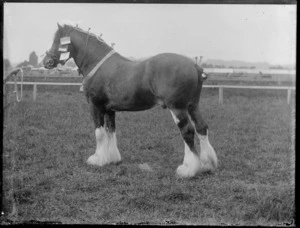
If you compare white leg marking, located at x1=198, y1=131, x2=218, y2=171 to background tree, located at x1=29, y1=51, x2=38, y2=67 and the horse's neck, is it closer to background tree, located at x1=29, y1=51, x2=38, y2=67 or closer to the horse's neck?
the horse's neck

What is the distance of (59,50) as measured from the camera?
11.1ft

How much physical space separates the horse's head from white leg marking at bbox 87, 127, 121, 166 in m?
0.78

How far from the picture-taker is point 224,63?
309 cm

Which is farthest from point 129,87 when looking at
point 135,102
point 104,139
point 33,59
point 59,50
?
point 33,59

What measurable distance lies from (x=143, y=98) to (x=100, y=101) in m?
0.44

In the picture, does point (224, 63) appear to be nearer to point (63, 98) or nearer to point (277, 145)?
point (277, 145)

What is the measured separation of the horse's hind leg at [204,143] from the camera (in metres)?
3.23

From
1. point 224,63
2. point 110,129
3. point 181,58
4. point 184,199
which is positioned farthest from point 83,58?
point 184,199

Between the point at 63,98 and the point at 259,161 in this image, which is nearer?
the point at 259,161

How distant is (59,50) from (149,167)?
1.29m

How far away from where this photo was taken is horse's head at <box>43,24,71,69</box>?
→ 3270 millimetres

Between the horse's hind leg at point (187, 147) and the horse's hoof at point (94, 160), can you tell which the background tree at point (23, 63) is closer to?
the horse's hoof at point (94, 160)

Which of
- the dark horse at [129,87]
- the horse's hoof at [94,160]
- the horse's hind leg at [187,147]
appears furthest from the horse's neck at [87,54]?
the horse's hind leg at [187,147]

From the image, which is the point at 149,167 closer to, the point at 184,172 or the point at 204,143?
the point at 184,172
